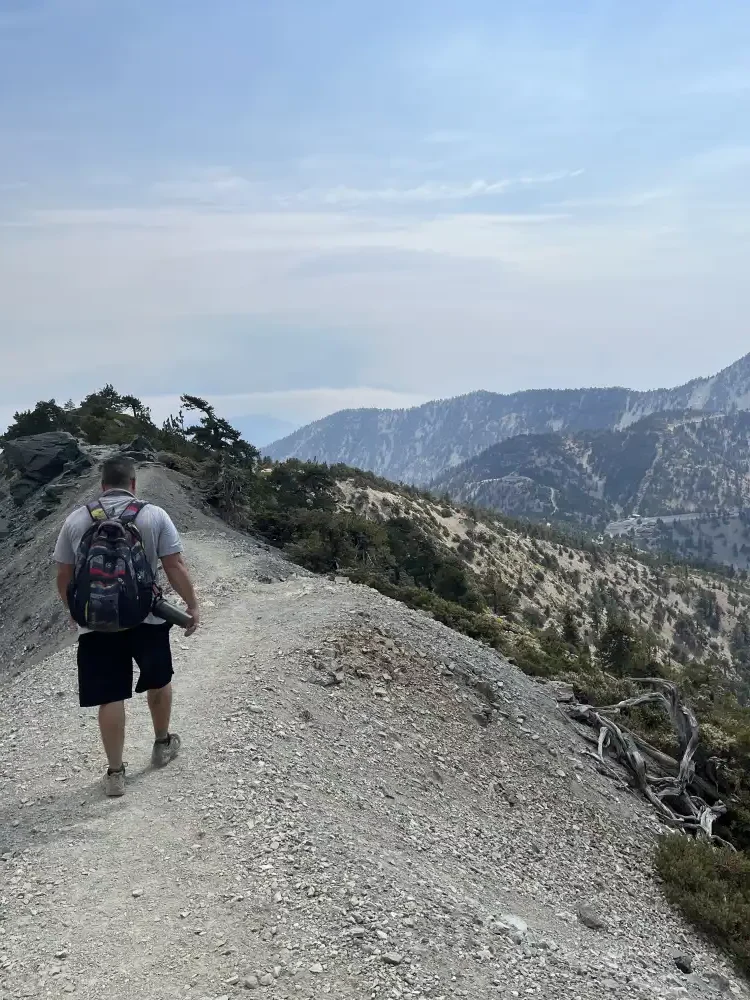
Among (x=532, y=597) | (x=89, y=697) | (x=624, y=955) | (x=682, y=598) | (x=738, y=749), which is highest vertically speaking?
(x=89, y=697)

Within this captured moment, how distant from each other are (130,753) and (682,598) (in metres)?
104

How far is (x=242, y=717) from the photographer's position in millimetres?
7668

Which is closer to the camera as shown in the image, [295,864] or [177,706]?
[295,864]

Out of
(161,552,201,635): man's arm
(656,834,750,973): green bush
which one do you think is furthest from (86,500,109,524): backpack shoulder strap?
(656,834,750,973): green bush

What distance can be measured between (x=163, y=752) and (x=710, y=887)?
7.16 m

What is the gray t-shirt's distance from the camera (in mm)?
5773

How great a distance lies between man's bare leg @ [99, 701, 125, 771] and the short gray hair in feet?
6.34

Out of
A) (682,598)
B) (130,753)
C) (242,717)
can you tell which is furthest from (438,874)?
(682,598)

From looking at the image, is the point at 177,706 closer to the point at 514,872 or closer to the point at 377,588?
the point at 514,872

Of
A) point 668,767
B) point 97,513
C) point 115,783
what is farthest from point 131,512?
point 668,767

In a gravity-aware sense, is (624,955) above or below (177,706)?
below

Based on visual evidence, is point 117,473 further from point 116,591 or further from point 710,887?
point 710,887

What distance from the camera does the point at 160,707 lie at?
6.41 metres

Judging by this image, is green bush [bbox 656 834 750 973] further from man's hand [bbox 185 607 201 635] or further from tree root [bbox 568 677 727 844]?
man's hand [bbox 185 607 201 635]
